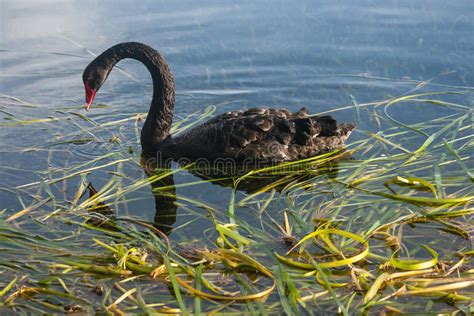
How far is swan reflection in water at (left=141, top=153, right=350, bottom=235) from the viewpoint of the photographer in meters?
5.37

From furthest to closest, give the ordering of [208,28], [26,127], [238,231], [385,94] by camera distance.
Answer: [208,28], [385,94], [26,127], [238,231]

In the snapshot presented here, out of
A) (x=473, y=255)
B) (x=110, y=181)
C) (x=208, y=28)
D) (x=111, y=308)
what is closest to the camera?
(x=111, y=308)

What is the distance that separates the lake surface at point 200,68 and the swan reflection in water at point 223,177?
0.27ft

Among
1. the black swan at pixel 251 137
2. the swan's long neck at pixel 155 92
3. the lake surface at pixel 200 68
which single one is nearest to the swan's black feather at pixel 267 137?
the black swan at pixel 251 137

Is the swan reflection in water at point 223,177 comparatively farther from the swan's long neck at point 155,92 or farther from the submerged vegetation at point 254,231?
the swan's long neck at point 155,92

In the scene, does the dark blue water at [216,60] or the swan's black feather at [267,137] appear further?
the dark blue water at [216,60]

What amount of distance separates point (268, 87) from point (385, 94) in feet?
3.99

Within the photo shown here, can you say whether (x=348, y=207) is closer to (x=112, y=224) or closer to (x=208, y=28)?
(x=112, y=224)

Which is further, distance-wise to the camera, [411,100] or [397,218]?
[411,100]

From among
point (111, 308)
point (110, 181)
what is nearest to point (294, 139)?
point (110, 181)

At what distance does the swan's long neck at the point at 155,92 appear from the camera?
6355 millimetres

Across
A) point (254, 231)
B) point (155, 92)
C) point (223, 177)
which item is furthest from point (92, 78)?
point (254, 231)

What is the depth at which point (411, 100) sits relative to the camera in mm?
7020

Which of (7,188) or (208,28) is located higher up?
(208,28)
